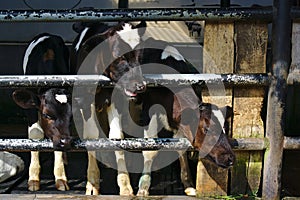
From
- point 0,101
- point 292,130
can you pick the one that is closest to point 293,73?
point 292,130

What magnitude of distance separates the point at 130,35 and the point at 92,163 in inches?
47.5

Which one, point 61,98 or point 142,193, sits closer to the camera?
point 61,98

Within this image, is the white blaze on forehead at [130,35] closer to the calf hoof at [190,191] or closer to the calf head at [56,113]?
the calf head at [56,113]

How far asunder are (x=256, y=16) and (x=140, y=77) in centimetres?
103

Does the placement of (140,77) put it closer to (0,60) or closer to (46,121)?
(46,121)

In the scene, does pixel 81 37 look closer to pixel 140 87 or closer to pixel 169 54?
pixel 169 54

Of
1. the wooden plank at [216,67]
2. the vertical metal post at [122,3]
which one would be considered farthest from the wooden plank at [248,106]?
the vertical metal post at [122,3]

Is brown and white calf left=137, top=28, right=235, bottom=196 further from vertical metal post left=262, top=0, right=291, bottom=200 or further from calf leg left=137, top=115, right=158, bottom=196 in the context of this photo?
vertical metal post left=262, top=0, right=291, bottom=200

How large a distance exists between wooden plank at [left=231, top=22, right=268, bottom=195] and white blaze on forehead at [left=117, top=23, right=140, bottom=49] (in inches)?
35.6

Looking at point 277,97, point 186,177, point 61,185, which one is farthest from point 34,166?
point 277,97

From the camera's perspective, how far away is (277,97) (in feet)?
13.8

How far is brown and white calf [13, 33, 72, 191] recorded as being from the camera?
14.0ft

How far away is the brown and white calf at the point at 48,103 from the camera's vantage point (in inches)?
168

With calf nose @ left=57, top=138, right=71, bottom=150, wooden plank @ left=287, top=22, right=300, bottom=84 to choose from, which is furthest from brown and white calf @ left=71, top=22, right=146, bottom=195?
wooden plank @ left=287, top=22, right=300, bottom=84
